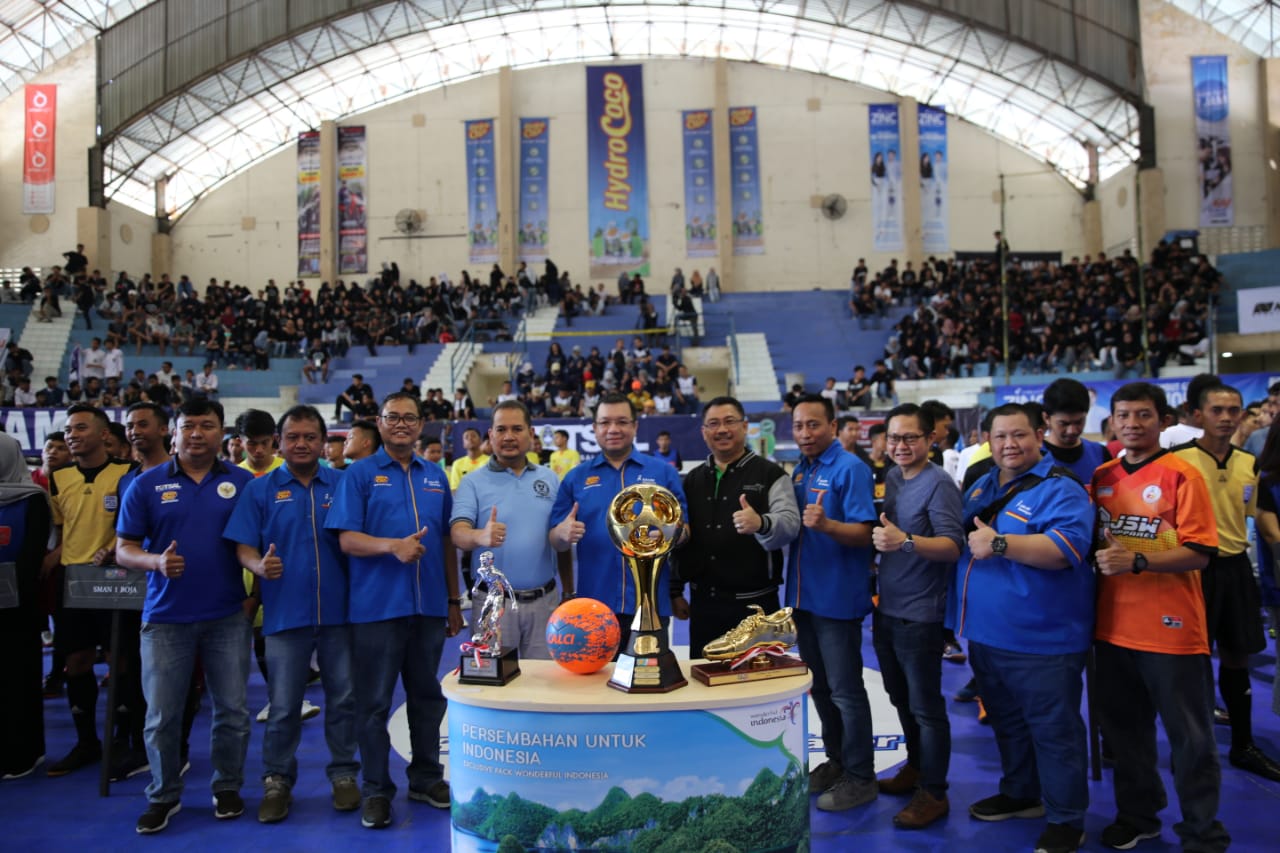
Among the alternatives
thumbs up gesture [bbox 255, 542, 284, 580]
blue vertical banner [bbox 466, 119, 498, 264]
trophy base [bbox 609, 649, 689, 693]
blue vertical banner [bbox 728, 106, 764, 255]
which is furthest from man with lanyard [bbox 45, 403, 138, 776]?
blue vertical banner [bbox 728, 106, 764, 255]

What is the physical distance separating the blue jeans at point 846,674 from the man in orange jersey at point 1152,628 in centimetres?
99

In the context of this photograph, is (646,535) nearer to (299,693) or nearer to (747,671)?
(747,671)

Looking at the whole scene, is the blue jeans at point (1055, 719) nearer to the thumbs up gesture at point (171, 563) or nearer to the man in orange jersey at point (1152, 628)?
the man in orange jersey at point (1152, 628)

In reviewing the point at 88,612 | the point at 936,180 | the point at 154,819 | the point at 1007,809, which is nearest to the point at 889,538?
the point at 1007,809

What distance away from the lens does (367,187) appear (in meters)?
28.5

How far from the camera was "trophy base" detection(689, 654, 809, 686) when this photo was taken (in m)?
2.95

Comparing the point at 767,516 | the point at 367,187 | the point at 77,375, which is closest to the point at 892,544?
the point at 767,516

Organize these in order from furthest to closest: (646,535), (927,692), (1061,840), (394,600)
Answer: (394,600) < (927,692) < (1061,840) < (646,535)

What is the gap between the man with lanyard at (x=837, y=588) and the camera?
401 centimetres

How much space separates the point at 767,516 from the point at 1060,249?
28.4m

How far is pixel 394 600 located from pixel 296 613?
18.2 inches

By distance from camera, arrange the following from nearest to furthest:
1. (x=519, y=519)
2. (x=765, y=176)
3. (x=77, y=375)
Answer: (x=519, y=519)
(x=77, y=375)
(x=765, y=176)

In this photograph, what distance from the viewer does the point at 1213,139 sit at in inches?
981

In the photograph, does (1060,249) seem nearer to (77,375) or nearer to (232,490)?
(77,375)
